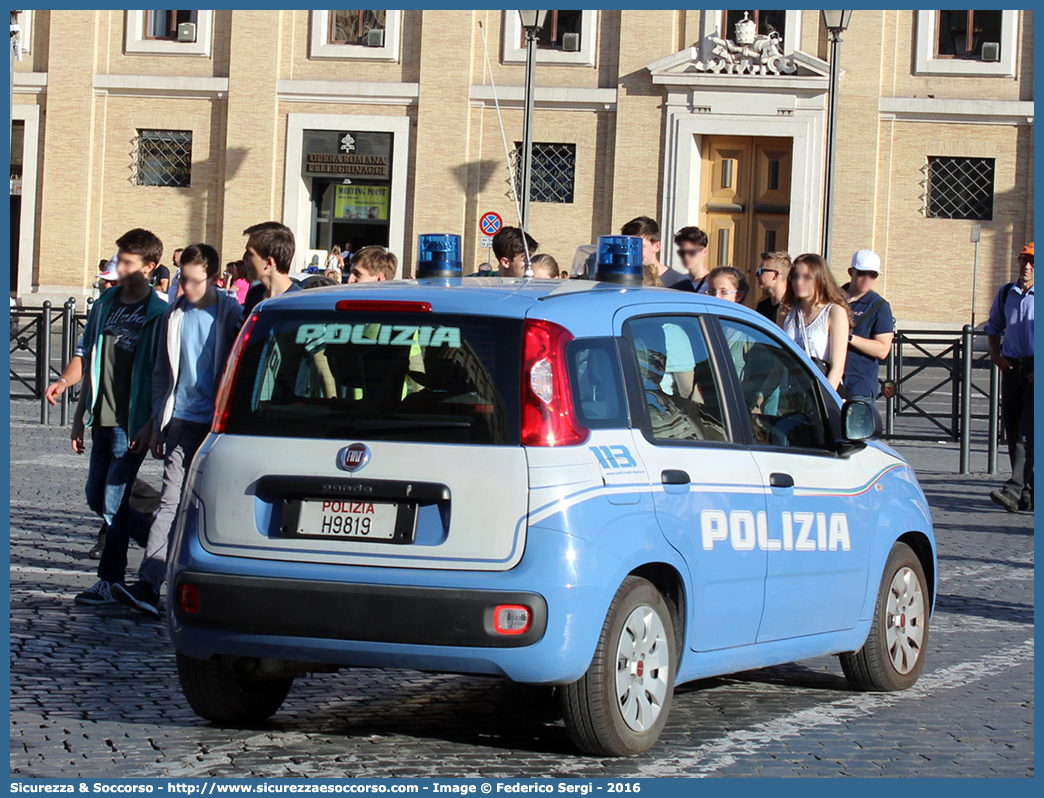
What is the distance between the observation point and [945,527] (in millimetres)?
12414

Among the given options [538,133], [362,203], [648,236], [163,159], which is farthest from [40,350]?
[163,159]

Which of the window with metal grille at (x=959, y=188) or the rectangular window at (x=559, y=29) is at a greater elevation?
the rectangular window at (x=559, y=29)

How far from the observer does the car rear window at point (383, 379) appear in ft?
16.7

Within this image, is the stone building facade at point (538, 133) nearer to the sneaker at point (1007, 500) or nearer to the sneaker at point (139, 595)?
the sneaker at point (1007, 500)

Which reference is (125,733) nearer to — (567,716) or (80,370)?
(567,716)

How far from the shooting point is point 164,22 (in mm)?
38375

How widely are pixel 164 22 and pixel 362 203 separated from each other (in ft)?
21.7

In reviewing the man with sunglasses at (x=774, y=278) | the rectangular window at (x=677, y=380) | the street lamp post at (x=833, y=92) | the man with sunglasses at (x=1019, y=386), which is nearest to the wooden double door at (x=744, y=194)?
the street lamp post at (x=833, y=92)

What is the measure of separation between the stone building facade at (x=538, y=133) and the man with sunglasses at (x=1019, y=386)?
2198 cm

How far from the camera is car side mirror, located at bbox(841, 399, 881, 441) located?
6.45m

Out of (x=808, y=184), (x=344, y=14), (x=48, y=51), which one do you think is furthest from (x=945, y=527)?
(x=48, y=51)

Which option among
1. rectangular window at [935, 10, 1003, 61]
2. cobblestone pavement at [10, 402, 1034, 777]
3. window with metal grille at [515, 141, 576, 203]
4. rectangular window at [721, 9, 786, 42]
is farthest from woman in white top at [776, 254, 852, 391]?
rectangular window at [935, 10, 1003, 61]

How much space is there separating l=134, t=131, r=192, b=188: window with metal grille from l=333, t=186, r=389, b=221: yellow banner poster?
3.63 meters

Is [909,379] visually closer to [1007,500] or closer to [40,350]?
[1007,500]
